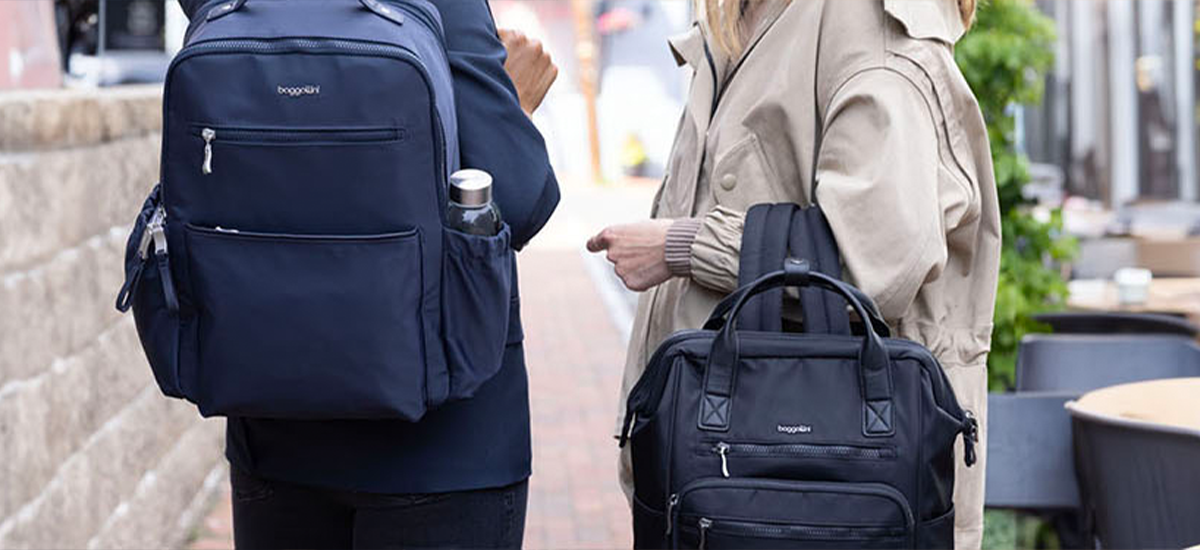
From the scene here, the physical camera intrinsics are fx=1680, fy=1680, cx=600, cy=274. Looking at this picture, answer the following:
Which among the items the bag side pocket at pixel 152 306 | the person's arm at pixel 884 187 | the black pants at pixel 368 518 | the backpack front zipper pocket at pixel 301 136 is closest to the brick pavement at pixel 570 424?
the black pants at pixel 368 518

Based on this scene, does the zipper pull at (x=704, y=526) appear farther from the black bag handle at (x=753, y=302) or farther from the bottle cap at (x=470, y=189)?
the bottle cap at (x=470, y=189)

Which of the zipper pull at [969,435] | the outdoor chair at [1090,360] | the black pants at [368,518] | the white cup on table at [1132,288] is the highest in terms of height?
the zipper pull at [969,435]

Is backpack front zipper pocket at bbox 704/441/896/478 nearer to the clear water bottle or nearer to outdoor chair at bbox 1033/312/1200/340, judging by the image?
the clear water bottle

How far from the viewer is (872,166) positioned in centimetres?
226

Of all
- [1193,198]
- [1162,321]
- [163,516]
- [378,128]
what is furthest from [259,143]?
[1193,198]

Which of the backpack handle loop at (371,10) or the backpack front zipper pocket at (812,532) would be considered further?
the backpack front zipper pocket at (812,532)

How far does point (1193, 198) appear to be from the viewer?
46.7 feet

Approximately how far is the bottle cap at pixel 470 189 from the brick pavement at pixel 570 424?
3.79 m

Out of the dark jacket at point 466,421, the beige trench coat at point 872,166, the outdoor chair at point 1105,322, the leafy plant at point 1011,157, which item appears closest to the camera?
the dark jacket at point 466,421

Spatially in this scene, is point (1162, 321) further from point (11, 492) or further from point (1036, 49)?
point (11, 492)

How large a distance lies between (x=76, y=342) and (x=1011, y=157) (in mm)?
3087

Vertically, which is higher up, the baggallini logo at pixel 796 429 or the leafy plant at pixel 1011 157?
the baggallini logo at pixel 796 429

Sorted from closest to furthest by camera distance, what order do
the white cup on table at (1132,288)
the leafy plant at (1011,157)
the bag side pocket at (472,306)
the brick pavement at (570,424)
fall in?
1. the bag side pocket at (472,306)
2. the leafy plant at (1011,157)
3. the brick pavement at (570,424)
4. the white cup on table at (1132,288)

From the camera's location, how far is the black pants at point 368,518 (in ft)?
7.21
